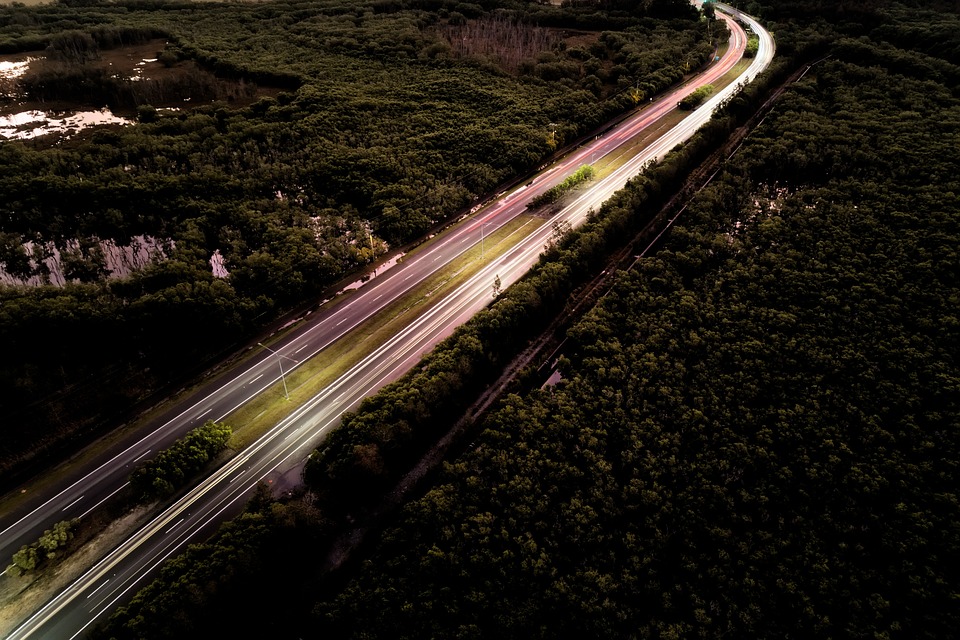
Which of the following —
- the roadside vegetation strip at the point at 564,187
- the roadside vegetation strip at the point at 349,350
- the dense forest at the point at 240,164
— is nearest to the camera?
the roadside vegetation strip at the point at 349,350

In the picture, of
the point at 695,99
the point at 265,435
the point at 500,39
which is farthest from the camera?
the point at 500,39

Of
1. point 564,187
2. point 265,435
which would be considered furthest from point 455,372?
point 564,187

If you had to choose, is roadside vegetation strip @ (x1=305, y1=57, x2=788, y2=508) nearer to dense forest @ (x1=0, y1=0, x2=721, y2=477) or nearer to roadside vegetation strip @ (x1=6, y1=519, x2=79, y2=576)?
roadside vegetation strip @ (x1=6, y1=519, x2=79, y2=576)

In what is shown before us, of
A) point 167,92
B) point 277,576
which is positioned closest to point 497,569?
point 277,576

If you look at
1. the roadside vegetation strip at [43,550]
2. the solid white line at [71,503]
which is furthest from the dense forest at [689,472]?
the solid white line at [71,503]

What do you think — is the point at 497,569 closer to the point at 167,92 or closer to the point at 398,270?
the point at 398,270

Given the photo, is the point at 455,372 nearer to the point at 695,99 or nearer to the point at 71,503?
the point at 71,503

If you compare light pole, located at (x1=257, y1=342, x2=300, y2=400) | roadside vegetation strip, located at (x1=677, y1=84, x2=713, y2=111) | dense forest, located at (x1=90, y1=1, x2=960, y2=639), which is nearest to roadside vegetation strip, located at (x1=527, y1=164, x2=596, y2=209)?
dense forest, located at (x1=90, y1=1, x2=960, y2=639)

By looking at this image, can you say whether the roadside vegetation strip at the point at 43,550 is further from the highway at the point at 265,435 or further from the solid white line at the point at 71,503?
the solid white line at the point at 71,503
